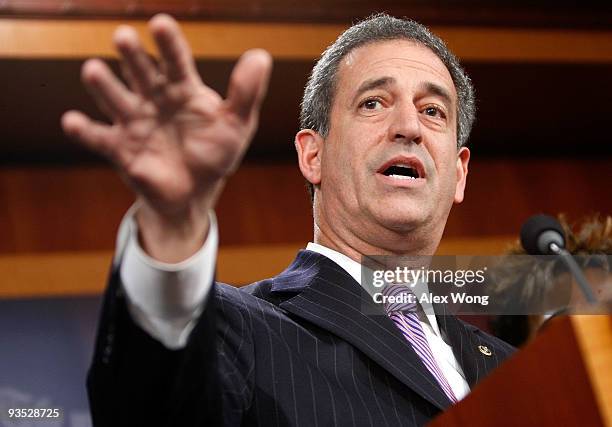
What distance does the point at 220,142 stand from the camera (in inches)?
28.2

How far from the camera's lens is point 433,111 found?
146 centimetres

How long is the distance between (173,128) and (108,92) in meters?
0.06

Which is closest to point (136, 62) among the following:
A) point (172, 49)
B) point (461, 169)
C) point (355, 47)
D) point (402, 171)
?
point (172, 49)

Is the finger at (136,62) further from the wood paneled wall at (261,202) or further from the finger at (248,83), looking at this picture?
the wood paneled wall at (261,202)

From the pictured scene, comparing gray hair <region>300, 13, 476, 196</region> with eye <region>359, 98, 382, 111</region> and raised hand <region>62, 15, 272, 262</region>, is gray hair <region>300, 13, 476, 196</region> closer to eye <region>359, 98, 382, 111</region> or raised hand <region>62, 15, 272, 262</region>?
eye <region>359, 98, 382, 111</region>

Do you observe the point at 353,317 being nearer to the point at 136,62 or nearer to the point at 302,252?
the point at 302,252

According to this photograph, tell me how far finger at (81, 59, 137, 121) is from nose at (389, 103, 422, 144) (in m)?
0.72

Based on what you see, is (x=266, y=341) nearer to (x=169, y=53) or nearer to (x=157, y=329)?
(x=157, y=329)

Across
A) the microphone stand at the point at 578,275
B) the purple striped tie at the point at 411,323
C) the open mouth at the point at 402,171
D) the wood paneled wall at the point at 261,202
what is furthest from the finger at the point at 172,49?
the wood paneled wall at the point at 261,202

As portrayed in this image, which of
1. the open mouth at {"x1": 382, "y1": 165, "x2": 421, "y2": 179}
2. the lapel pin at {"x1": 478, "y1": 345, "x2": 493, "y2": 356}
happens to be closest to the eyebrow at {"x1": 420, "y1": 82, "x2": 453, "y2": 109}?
the open mouth at {"x1": 382, "y1": 165, "x2": 421, "y2": 179}

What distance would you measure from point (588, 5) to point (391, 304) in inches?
68.3

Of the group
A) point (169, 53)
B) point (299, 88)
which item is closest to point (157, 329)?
point (169, 53)

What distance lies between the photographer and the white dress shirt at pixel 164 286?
76 centimetres

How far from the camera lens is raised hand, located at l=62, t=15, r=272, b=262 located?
69cm
